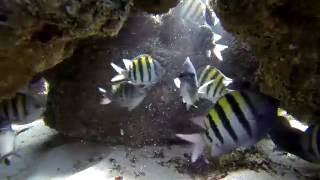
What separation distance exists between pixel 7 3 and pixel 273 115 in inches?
82.9

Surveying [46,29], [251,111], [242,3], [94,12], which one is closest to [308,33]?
[242,3]

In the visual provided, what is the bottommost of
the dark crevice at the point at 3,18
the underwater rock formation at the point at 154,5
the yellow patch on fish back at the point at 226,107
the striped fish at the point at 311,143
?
the striped fish at the point at 311,143

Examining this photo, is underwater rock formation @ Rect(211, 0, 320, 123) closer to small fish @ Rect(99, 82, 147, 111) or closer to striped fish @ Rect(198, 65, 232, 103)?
striped fish @ Rect(198, 65, 232, 103)

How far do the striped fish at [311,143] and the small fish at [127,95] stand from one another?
6.43 feet

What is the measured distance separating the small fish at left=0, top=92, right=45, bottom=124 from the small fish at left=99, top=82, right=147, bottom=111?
0.92m

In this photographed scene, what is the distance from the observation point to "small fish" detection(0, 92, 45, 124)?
3646 mm

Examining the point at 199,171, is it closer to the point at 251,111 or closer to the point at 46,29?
the point at 251,111

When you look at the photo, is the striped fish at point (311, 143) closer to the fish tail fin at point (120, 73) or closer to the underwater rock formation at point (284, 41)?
the underwater rock formation at point (284, 41)

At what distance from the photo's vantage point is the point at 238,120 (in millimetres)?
2521

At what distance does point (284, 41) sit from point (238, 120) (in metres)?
0.82

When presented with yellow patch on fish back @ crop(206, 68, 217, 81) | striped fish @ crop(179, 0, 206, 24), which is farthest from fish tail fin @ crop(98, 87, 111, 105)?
striped fish @ crop(179, 0, 206, 24)

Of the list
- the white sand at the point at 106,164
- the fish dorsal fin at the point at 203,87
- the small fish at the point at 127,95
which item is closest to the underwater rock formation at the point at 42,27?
the small fish at the point at 127,95

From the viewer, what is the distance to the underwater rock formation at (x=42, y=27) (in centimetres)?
259

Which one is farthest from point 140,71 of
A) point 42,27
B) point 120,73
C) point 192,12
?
point 192,12
